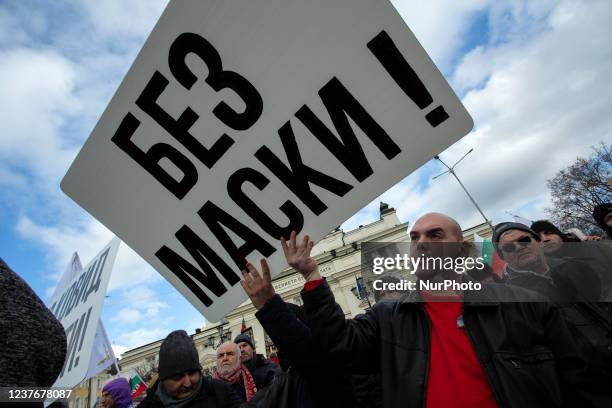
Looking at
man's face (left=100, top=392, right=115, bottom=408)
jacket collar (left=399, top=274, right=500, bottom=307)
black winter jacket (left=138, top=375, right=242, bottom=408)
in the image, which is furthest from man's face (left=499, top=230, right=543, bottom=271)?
man's face (left=100, top=392, right=115, bottom=408)

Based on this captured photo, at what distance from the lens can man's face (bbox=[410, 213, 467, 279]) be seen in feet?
5.95

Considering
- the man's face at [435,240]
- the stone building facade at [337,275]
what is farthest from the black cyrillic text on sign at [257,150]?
the stone building facade at [337,275]

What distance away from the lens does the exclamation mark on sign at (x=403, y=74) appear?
4.51ft

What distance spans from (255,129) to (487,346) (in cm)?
144

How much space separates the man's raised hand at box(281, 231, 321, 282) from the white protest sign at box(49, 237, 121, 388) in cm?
192

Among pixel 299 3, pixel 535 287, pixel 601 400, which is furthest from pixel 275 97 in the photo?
pixel 535 287

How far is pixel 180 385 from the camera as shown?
7.91 feet

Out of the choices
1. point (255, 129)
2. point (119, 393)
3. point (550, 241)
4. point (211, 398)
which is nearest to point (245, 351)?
point (119, 393)

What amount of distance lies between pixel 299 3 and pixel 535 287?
2.31 meters

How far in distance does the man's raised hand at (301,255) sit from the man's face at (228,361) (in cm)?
244

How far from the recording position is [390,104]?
4.75 ft

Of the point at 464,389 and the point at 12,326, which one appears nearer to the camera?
the point at 12,326

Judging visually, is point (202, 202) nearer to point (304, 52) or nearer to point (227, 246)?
point (227, 246)

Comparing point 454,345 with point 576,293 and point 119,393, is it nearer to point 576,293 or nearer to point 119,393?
point 576,293
